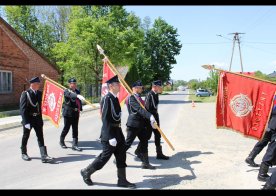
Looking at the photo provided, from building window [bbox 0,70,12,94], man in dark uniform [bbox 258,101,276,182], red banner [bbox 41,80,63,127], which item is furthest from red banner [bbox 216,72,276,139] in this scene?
building window [bbox 0,70,12,94]

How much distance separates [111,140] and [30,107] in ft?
8.97

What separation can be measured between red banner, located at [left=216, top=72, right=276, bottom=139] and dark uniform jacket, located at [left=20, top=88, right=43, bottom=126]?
4.00 m

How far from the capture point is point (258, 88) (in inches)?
276

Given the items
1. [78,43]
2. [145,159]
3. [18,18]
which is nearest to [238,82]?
[145,159]

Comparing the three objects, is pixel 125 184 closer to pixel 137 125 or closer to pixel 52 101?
pixel 137 125

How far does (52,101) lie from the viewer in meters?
9.48

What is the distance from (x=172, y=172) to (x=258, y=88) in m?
Answer: 2.40

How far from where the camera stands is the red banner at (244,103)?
22.7 feet

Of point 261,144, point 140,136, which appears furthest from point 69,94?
point 261,144

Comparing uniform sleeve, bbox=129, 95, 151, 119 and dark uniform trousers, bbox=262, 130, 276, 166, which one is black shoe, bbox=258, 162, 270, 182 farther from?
uniform sleeve, bbox=129, 95, 151, 119

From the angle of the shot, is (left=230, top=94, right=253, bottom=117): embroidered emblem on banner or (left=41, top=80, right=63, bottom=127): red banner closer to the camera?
(left=230, top=94, right=253, bottom=117): embroidered emblem on banner

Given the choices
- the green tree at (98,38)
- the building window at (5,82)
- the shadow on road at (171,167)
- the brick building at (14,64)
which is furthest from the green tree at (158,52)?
the shadow on road at (171,167)

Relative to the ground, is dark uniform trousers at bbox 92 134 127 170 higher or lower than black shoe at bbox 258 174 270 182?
higher

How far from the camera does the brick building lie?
2297 cm
